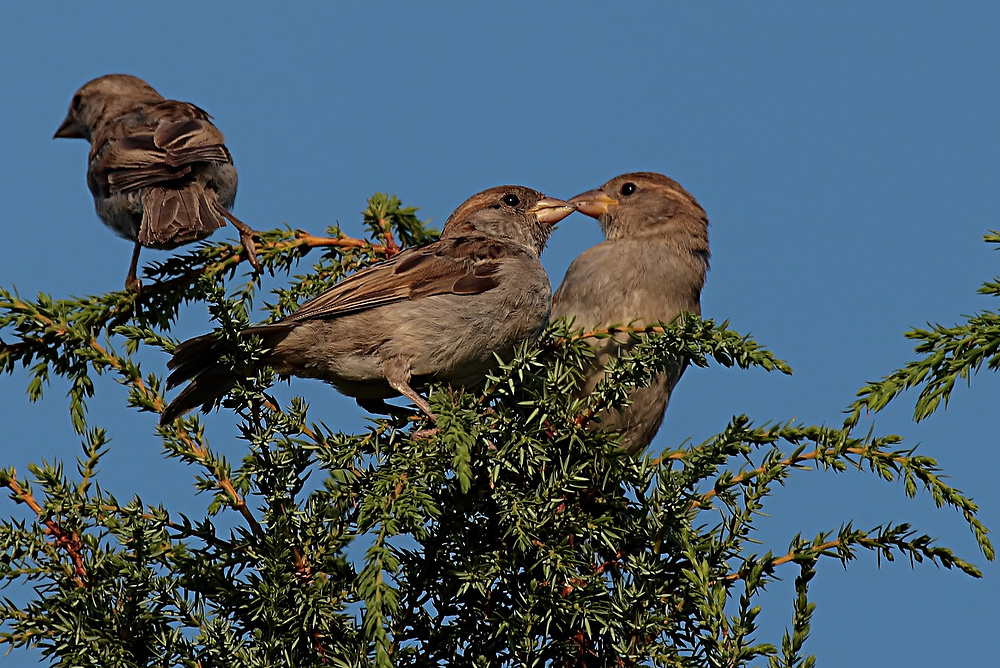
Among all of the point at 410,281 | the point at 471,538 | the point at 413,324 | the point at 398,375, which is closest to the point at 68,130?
the point at 410,281

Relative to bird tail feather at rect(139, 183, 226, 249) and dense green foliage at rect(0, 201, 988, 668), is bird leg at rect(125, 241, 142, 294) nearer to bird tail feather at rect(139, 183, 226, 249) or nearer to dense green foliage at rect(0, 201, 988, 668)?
bird tail feather at rect(139, 183, 226, 249)

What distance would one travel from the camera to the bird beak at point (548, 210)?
6.80m

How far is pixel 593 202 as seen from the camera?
7.46 m

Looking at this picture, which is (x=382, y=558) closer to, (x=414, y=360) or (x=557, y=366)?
(x=557, y=366)

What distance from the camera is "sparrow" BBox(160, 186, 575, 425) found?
16.4 ft

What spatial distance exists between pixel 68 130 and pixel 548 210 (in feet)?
15.2

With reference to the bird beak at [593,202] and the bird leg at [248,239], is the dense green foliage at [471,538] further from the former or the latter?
the bird beak at [593,202]

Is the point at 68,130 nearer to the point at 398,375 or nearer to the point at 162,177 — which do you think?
the point at 162,177

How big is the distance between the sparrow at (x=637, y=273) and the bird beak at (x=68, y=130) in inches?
174

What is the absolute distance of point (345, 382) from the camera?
207 inches

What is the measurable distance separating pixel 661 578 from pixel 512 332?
1874 mm

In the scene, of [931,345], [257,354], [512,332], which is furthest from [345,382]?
[931,345]

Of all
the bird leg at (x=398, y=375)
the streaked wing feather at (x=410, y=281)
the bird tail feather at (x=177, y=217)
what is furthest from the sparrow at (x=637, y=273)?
the bird tail feather at (x=177, y=217)

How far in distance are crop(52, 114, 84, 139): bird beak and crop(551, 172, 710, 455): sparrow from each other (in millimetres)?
4412
